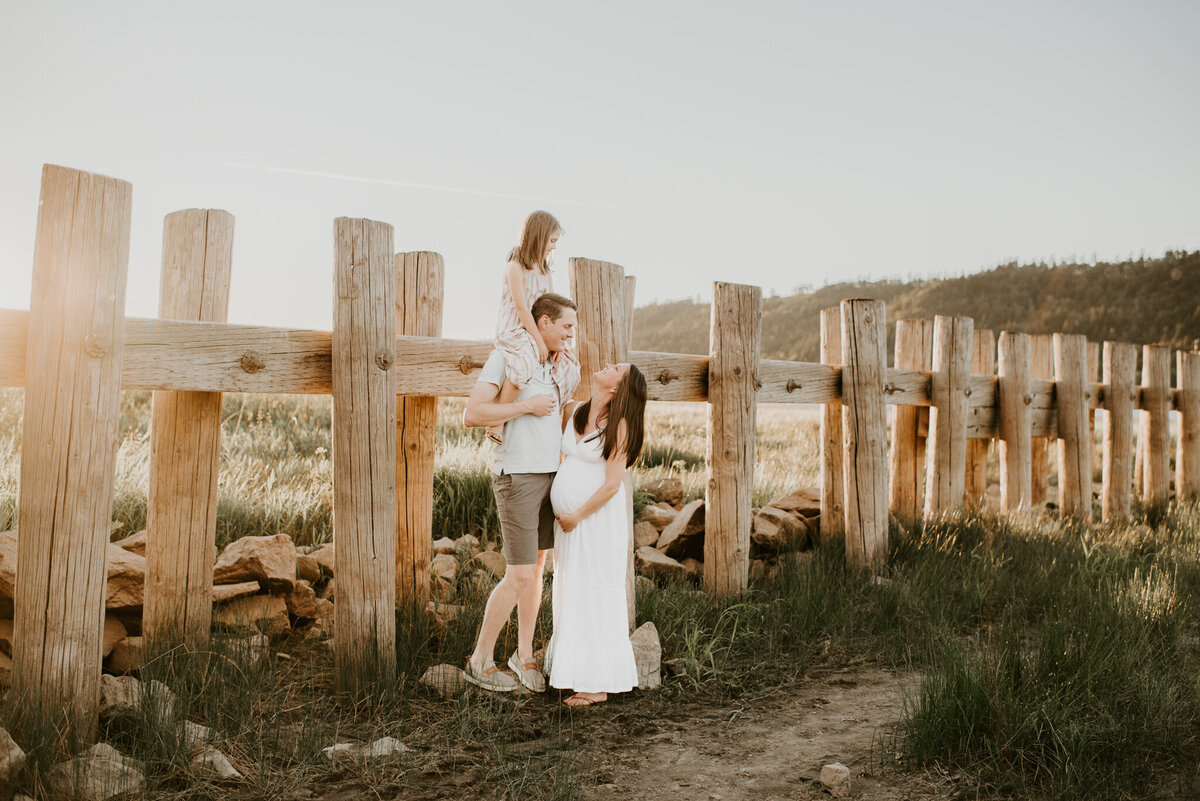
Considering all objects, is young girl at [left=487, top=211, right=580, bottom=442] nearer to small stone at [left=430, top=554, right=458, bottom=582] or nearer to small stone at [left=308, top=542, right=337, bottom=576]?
small stone at [left=430, top=554, right=458, bottom=582]

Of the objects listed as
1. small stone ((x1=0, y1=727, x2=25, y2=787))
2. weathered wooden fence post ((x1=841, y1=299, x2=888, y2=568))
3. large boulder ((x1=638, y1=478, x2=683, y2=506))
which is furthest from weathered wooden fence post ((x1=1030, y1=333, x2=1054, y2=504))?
small stone ((x1=0, y1=727, x2=25, y2=787))

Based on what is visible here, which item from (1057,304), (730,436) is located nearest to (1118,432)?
(730,436)

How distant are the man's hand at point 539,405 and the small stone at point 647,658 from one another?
1.34 metres

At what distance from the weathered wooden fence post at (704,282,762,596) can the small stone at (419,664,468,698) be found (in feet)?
6.61

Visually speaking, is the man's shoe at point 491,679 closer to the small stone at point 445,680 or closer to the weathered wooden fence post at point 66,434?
the small stone at point 445,680

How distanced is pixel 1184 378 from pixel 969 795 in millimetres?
10233

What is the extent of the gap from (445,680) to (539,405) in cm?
136

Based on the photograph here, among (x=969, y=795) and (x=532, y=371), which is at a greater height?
(x=532, y=371)

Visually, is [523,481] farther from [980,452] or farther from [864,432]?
[980,452]

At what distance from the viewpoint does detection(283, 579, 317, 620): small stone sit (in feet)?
15.2

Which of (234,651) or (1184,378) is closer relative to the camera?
(234,651)

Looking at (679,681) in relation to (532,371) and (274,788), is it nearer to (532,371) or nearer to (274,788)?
(532,371)

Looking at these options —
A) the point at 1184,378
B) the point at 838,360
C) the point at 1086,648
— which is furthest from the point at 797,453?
the point at 1086,648

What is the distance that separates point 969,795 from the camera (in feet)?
10.1
